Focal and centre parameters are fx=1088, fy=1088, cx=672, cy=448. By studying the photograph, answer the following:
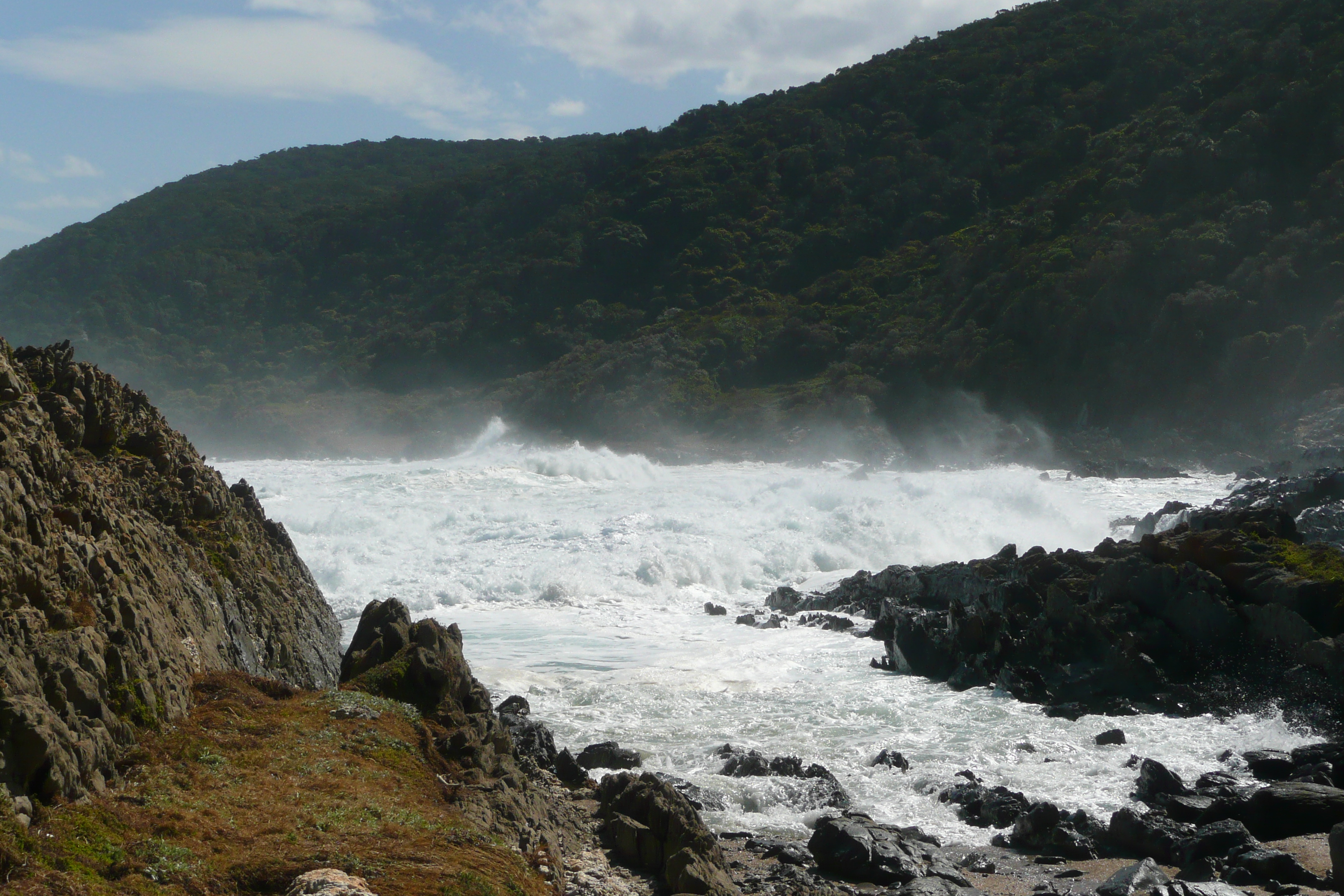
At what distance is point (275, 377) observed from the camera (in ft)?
274

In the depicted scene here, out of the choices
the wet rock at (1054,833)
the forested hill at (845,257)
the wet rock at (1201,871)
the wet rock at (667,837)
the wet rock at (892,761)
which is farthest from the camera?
the forested hill at (845,257)

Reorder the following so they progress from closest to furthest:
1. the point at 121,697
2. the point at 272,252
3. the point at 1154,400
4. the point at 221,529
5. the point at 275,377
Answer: the point at 121,697
the point at 221,529
the point at 1154,400
the point at 275,377
the point at 272,252

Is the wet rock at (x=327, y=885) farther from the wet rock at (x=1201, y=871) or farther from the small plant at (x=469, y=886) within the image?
the wet rock at (x=1201, y=871)

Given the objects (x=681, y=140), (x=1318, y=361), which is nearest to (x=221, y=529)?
(x=1318, y=361)

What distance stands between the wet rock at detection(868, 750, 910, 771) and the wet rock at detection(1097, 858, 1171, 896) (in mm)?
3746

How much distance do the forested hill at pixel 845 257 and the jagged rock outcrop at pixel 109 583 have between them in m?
44.8

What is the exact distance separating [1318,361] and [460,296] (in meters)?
59.3

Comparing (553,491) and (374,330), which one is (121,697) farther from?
(374,330)

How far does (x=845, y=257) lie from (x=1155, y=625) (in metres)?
58.7

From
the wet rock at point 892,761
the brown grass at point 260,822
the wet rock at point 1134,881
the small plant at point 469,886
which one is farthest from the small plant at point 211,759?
the wet rock at point 892,761

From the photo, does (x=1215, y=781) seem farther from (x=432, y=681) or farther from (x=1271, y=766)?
(x=432, y=681)

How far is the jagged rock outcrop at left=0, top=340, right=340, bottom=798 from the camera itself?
653 cm

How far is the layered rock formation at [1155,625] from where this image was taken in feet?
50.4

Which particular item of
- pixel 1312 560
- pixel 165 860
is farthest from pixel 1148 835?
pixel 165 860
